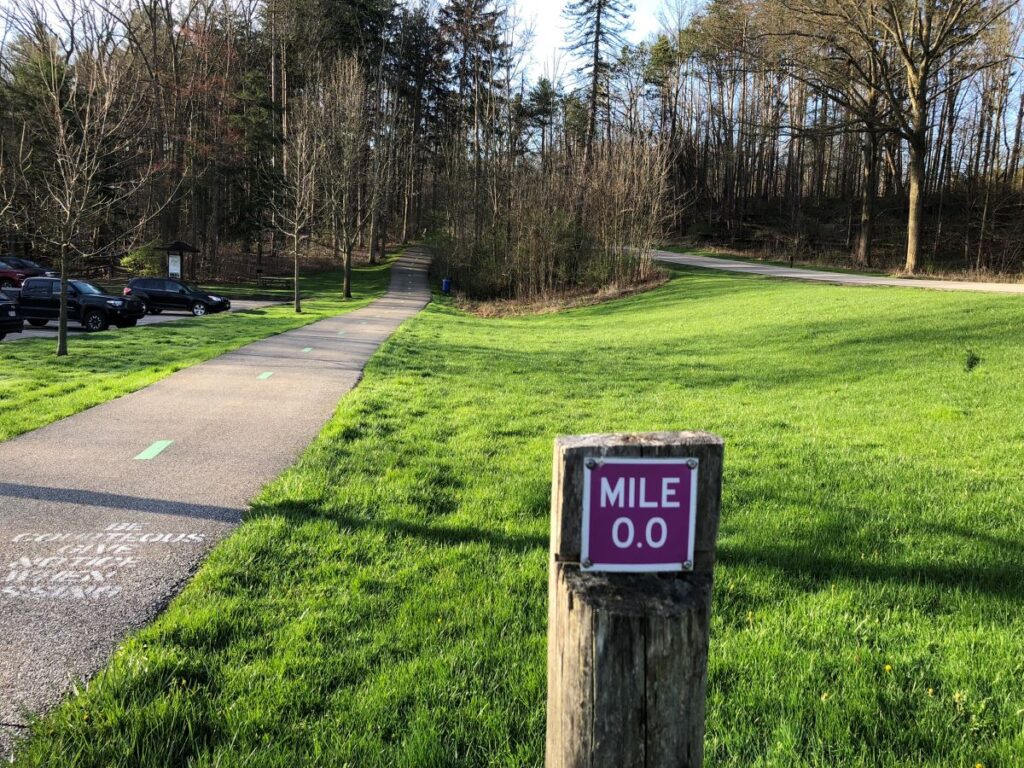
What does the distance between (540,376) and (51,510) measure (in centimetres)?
801

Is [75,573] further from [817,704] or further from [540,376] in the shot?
[540,376]

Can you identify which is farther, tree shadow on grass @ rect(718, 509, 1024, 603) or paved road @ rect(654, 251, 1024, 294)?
paved road @ rect(654, 251, 1024, 294)

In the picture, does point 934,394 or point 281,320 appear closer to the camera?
point 934,394

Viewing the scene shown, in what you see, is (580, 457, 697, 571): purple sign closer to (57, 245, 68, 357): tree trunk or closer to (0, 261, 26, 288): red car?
(57, 245, 68, 357): tree trunk

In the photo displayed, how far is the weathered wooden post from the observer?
146 centimetres

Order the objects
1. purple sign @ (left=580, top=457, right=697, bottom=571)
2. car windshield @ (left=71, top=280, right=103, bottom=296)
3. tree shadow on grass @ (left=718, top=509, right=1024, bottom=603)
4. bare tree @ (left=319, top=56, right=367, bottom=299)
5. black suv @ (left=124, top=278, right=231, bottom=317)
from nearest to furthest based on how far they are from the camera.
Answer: purple sign @ (left=580, top=457, right=697, bottom=571)
tree shadow on grass @ (left=718, top=509, right=1024, bottom=603)
car windshield @ (left=71, top=280, right=103, bottom=296)
black suv @ (left=124, top=278, right=231, bottom=317)
bare tree @ (left=319, top=56, right=367, bottom=299)

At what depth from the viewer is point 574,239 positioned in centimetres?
3312

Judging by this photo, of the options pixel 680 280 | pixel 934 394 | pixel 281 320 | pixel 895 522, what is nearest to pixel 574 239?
pixel 680 280

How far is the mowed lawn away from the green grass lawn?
144 inches

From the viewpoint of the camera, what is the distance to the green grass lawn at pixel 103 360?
28.2 feet

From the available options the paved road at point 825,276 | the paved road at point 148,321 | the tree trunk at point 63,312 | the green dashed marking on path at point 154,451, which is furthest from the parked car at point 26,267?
the green dashed marking on path at point 154,451

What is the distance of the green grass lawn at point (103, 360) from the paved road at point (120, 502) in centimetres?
44

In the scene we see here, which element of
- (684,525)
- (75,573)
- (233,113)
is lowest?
(75,573)

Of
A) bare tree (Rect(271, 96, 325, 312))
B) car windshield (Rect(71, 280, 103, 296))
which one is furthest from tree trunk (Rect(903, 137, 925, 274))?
car windshield (Rect(71, 280, 103, 296))
